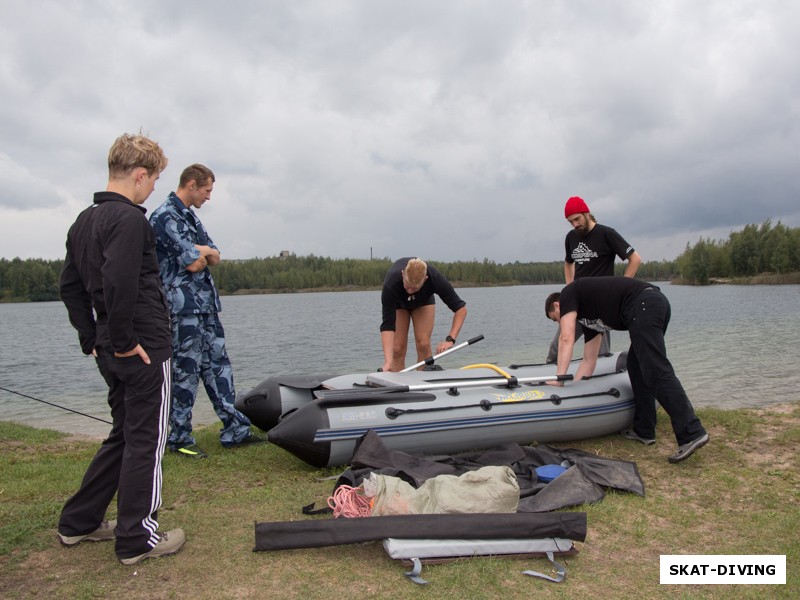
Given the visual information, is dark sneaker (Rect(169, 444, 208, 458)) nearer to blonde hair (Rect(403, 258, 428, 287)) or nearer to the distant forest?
blonde hair (Rect(403, 258, 428, 287))

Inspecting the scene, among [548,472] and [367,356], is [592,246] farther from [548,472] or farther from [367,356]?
[367,356]

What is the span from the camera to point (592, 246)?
18.5 ft

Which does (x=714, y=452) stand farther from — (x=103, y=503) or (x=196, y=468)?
(x=103, y=503)

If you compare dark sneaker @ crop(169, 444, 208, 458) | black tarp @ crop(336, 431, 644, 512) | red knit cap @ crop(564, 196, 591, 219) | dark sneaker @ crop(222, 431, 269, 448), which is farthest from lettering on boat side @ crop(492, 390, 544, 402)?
dark sneaker @ crop(169, 444, 208, 458)

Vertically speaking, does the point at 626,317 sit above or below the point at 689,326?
above

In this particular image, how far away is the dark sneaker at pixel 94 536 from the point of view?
9.41 feet

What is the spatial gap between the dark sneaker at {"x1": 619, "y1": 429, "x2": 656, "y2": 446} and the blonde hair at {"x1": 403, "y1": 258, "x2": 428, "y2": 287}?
2322 mm

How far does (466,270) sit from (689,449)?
73309mm

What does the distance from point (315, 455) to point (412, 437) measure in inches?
29.9

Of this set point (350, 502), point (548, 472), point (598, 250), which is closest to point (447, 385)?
point (548, 472)

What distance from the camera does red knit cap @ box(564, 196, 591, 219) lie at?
5.46 metres

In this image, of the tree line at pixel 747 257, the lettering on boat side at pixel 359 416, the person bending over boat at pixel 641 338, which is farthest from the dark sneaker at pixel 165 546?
the tree line at pixel 747 257

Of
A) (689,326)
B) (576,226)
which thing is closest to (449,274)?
(689,326)

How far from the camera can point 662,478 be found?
411 centimetres
